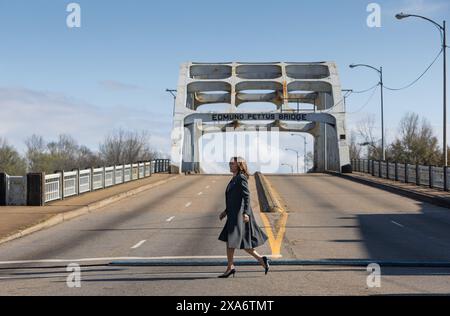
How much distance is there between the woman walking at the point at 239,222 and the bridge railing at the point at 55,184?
14.2m

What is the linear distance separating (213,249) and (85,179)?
1699 cm

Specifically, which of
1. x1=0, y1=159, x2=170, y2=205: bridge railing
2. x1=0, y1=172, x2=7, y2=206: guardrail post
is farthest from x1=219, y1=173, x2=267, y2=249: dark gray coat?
x1=0, y1=172, x2=7, y2=206: guardrail post

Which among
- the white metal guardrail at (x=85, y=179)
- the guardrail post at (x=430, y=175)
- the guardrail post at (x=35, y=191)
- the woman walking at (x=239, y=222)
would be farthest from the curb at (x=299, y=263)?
the guardrail post at (x=430, y=175)

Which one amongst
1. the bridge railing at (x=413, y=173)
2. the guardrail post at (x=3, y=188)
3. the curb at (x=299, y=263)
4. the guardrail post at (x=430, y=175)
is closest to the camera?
the curb at (x=299, y=263)

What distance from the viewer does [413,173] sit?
35969 millimetres

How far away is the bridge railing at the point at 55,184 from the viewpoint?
22797 millimetres

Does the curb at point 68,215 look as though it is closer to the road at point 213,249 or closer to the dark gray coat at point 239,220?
the road at point 213,249

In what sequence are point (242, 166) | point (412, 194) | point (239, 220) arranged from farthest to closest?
point (412, 194), point (242, 166), point (239, 220)

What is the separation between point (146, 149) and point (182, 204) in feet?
411

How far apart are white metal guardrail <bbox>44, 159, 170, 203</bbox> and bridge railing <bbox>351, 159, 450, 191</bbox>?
1633 cm

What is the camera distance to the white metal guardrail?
24.4 metres

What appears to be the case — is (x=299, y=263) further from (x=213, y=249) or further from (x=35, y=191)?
(x=35, y=191)

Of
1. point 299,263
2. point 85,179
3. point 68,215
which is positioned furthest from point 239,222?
point 85,179

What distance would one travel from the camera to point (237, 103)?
85062 millimetres
